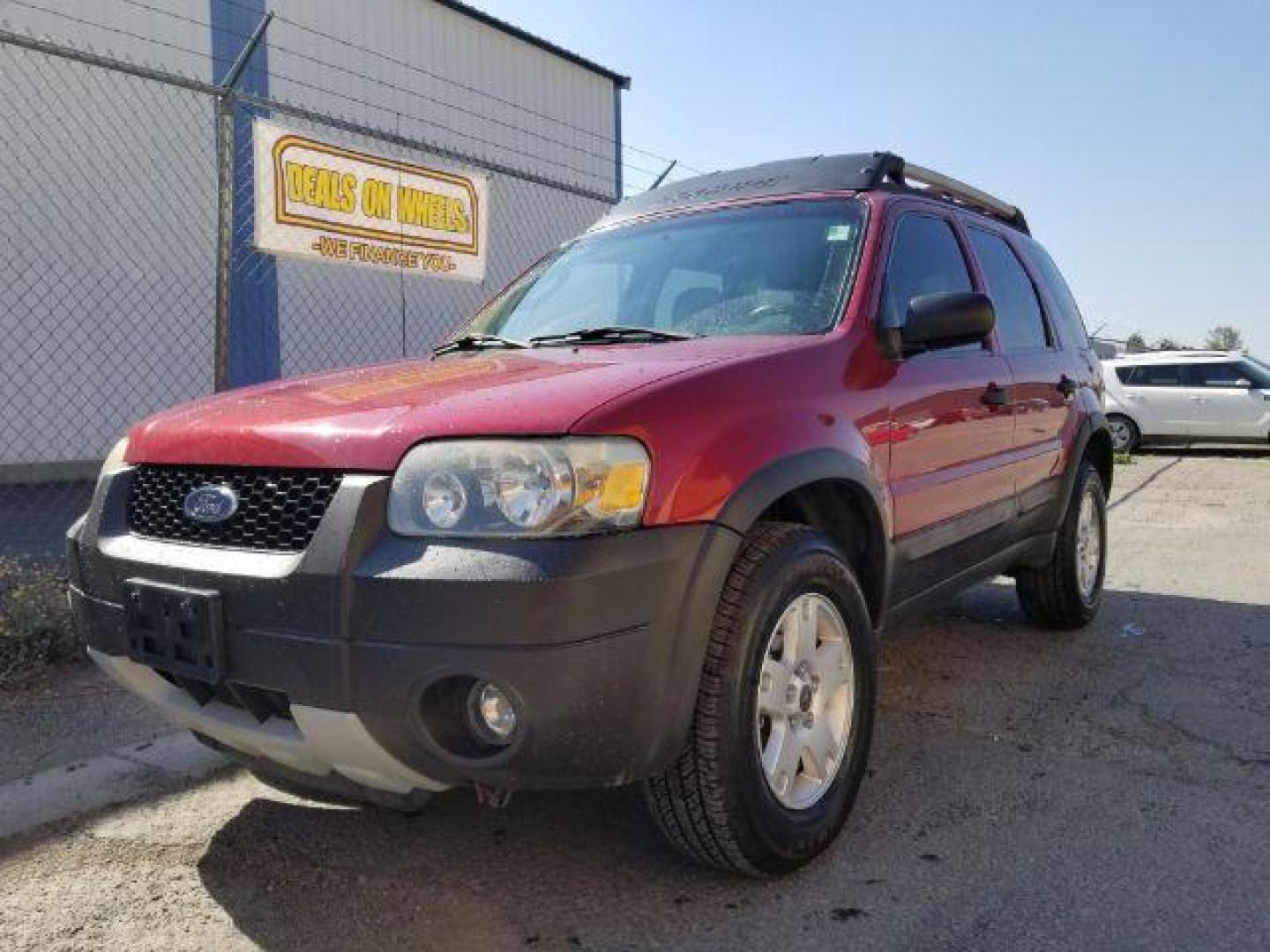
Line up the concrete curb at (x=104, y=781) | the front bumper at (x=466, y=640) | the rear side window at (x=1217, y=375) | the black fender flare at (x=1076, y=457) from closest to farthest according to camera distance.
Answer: the front bumper at (x=466, y=640), the concrete curb at (x=104, y=781), the black fender flare at (x=1076, y=457), the rear side window at (x=1217, y=375)

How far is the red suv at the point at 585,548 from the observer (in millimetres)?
2105

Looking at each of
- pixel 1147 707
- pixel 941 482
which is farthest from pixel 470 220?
pixel 1147 707

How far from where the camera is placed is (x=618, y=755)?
2.16m

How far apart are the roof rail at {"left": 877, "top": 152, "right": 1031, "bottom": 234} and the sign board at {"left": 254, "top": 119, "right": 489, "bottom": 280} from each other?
135 inches

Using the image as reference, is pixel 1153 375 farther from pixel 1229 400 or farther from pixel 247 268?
pixel 247 268

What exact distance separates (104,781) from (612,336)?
6.86 ft

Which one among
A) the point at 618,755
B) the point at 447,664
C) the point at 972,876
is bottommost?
the point at 972,876

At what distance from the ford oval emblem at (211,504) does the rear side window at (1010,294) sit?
300 cm

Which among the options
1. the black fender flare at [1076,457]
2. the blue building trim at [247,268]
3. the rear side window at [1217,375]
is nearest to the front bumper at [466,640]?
the black fender flare at [1076,457]

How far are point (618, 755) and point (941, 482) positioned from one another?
1796mm

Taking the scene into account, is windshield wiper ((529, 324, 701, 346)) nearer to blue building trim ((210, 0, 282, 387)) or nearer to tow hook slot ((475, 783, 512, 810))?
tow hook slot ((475, 783, 512, 810))

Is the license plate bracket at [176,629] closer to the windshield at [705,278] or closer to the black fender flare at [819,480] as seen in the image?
the black fender flare at [819,480]

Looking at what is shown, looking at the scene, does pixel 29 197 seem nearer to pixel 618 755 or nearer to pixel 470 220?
pixel 470 220

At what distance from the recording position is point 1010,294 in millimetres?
4473
